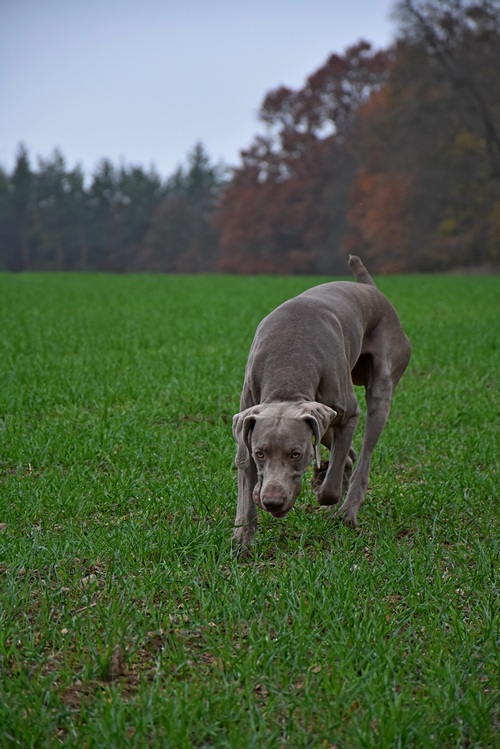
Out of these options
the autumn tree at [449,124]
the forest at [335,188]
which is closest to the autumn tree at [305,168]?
the forest at [335,188]

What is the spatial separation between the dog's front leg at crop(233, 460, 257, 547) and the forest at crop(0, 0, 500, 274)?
13.8 feet

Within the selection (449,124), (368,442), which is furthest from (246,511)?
(449,124)

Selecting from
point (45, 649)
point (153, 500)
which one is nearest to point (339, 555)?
point (153, 500)

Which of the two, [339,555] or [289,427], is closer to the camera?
[289,427]

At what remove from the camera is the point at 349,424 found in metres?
4.34

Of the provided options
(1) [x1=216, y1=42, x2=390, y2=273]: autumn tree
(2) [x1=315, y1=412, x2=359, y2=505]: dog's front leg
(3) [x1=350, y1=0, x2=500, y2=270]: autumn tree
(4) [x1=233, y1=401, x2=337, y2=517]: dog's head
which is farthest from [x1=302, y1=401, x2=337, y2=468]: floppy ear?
(1) [x1=216, y1=42, x2=390, y2=273]: autumn tree

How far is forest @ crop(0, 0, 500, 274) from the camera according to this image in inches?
1307

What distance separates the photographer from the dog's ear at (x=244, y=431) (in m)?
3.66

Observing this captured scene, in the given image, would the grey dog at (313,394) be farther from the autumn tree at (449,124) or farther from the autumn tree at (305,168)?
the autumn tree at (305,168)

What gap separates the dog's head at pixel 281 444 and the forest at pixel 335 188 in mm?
4301

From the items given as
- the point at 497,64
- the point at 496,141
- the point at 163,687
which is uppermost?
the point at 497,64

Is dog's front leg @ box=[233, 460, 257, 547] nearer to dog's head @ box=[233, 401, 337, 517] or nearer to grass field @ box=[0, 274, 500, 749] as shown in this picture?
grass field @ box=[0, 274, 500, 749]

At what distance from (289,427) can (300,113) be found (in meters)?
49.6

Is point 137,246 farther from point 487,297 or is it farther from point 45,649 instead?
point 45,649
